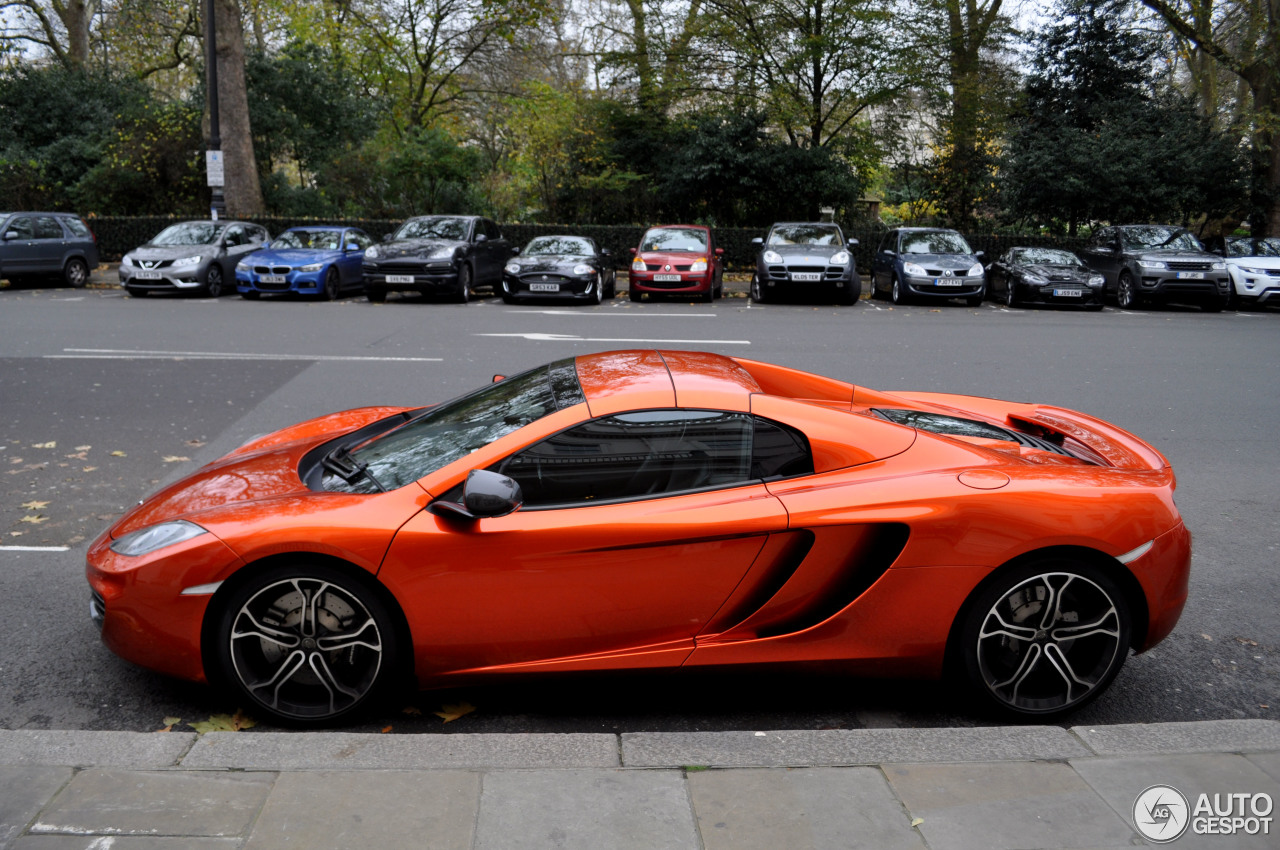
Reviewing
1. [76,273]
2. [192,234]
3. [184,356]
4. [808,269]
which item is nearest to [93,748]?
[184,356]

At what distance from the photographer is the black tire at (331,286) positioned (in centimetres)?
1864

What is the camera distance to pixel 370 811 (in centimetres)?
259

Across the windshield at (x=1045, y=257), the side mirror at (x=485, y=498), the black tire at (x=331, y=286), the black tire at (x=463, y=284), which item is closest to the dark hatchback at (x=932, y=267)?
the windshield at (x=1045, y=257)

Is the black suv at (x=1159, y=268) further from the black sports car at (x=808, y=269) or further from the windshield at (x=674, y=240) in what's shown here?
the windshield at (x=674, y=240)

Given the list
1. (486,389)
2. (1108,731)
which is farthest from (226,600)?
(1108,731)

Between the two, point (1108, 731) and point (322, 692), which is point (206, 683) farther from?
point (1108, 731)

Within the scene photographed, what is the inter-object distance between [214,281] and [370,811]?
60.8 feet

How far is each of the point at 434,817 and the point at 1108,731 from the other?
6.78ft

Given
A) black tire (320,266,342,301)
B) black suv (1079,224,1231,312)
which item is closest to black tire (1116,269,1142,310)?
black suv (1079,224,1231,312)

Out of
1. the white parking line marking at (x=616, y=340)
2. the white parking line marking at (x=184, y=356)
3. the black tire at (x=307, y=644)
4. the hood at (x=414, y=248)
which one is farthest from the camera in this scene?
the hood at (x=414, y=248)

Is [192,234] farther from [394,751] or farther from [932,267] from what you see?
[394,751]

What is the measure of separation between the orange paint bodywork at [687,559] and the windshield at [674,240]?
16605 millimetres

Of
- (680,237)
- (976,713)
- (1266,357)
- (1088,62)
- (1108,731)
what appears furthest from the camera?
(1088,62)

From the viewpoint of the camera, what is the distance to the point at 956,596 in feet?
11.0
